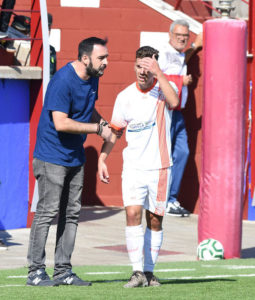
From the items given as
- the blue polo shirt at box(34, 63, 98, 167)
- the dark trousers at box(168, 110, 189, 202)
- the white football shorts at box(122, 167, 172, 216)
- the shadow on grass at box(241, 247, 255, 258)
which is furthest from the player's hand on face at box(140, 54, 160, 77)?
the dark trousers at box(168, 110, 189, 202)

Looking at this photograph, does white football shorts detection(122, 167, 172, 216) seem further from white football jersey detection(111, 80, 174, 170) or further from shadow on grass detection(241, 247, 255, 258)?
shadow on grass detection(241, 247, 255, 258)

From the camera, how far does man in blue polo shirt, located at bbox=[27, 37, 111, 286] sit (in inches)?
308

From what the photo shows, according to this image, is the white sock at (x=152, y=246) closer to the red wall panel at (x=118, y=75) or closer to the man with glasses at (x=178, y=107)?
the man with glasses at (x=178, y=107)

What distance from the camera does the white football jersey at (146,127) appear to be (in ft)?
26.9

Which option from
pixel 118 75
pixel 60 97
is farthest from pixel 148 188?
pixel 118 75

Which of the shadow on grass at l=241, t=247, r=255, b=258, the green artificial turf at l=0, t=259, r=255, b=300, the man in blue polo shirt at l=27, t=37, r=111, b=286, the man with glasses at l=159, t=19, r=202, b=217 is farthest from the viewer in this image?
the man with glasses at l=159, t=19, r=202, b=217

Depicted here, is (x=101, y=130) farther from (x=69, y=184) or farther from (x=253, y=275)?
(x=253, y=275)

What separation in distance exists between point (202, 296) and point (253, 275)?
5.30 ft

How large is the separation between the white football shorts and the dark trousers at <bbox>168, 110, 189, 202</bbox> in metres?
6.12

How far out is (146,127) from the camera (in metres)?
8.22

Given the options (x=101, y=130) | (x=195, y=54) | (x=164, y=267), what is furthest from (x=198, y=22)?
(x=101, y=130)

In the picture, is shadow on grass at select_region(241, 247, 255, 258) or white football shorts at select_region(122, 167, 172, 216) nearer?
white football shorts at select_region(122, 167, 172, 216)

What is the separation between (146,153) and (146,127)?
8.5 inches

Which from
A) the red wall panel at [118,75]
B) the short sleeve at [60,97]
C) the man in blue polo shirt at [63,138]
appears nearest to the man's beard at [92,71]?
the man in blue polo shirt at [63,138]
